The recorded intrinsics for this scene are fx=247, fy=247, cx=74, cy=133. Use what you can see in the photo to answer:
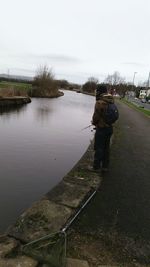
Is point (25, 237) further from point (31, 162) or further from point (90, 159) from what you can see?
point (31, 162)

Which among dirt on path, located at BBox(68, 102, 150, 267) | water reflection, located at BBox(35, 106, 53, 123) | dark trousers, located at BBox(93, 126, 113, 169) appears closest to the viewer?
dirt on path, located at BBox(68, 102, 150, 267)

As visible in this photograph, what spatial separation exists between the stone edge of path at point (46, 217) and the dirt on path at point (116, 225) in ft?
0.64

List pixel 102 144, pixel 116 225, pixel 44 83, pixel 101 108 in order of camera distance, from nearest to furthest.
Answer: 1. pixel 116 225
2. pixel 101 108
3. pixel 102 144
4. pixel 44 83

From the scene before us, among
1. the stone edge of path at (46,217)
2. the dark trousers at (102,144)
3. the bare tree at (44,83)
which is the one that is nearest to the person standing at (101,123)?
the dark trousers at (102,144)

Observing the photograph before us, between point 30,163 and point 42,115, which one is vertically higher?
point 42,115

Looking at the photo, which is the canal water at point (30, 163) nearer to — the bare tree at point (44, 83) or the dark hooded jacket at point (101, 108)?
the dark hooded jacket at point (101, 108)

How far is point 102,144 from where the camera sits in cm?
529

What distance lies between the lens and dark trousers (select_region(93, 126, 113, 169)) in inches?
206

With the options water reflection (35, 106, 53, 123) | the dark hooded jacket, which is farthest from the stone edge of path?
water reflection (35, 106, 53, 123)

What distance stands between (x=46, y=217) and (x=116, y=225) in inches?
38.8

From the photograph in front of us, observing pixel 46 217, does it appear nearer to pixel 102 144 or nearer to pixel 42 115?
pixel 102 144

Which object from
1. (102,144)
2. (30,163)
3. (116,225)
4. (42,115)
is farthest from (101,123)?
(42,115)

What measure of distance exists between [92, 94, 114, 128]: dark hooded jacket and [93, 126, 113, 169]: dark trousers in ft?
0.42

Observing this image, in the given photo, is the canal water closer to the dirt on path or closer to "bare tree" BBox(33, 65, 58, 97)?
the dirt on path
